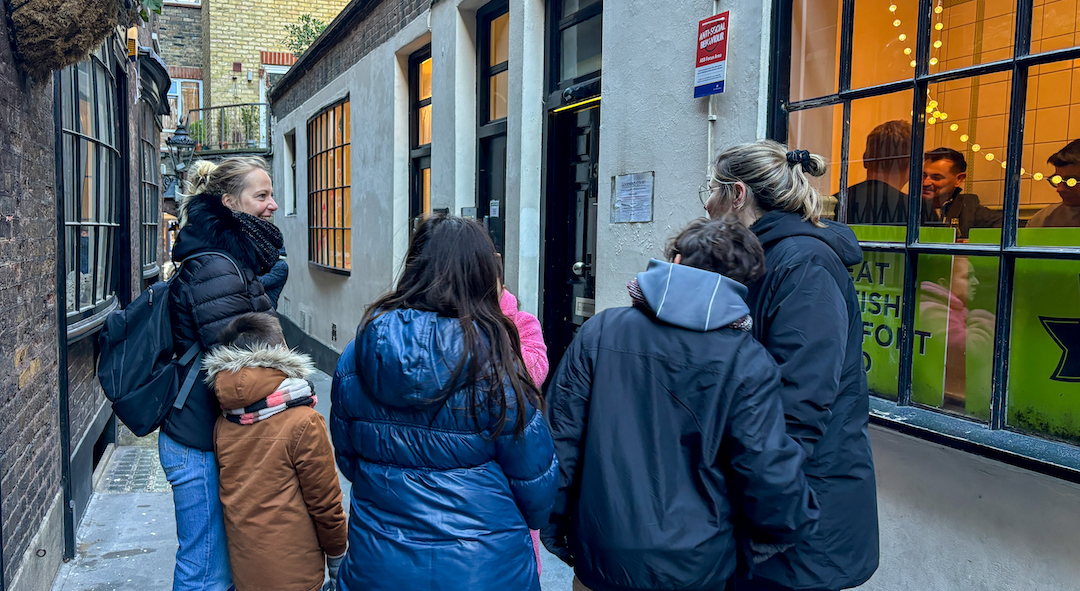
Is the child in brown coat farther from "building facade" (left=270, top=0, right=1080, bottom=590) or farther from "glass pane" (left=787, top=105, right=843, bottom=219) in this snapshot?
"glass pane" (left=787, top=105, right=843, bottom=219)

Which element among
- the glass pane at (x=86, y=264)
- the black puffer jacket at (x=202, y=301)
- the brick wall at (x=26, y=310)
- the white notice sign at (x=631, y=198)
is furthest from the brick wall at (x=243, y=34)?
the black puffer jacket at (x=202, y=301)

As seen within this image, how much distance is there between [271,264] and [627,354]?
1.51 m

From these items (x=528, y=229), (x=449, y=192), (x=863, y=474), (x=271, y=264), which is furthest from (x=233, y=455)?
(x=449, y=192)

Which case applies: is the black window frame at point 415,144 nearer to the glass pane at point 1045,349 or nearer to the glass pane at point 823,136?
the glass pane at point 823,136

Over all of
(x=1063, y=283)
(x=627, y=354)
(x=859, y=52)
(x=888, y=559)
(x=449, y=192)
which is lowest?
(x=888, y=559)

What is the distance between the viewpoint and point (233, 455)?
2416 millimetres

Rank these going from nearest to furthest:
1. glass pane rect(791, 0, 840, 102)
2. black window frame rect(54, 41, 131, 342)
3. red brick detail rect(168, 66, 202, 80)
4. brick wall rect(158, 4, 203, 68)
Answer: glass pane rect(791, 0, 840, 102), black window frame rect(54, 41, 131, 342), red brick detail rect(168, 66, 202, 80), brick wall rect(158, 4, 203, 68)

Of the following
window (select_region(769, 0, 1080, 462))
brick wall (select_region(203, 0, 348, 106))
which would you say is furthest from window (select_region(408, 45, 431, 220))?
brick wall (select_region(203, 0, 348, 106))

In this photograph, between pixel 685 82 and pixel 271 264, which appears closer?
pixel 271 264

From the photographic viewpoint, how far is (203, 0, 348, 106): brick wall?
19969 millimetres

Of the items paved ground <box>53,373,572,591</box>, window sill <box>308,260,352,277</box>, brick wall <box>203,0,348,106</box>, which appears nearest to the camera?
paved ground <box>53,373,572,591</box>

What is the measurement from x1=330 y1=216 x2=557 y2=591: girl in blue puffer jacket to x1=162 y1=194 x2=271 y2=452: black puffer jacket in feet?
2.75

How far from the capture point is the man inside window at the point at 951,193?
255cm

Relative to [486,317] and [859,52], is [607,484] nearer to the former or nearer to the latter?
[486,317]
